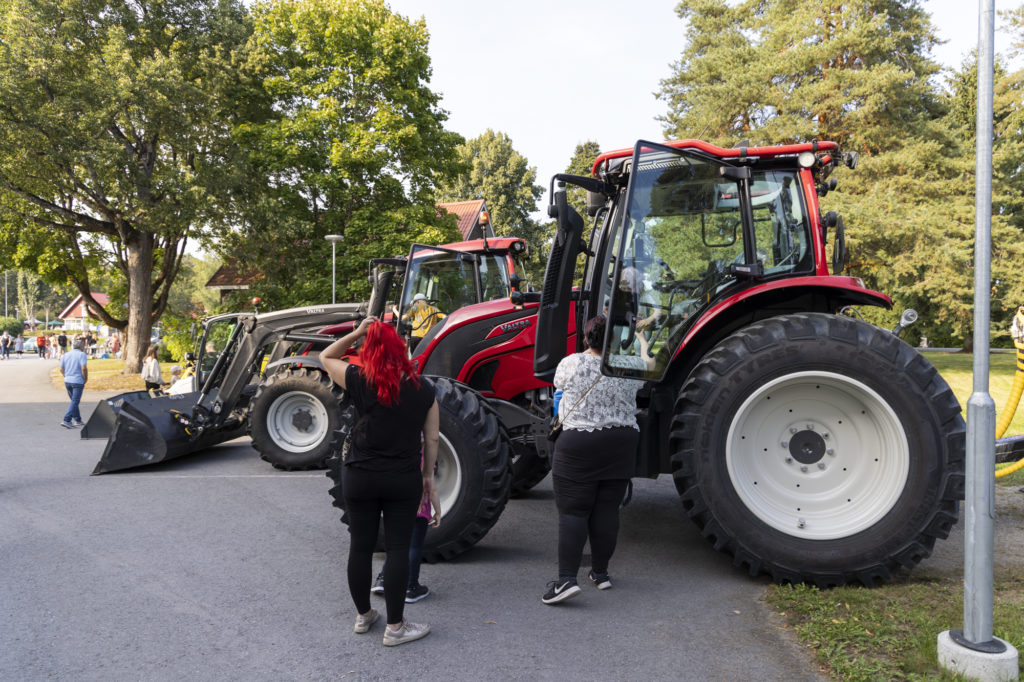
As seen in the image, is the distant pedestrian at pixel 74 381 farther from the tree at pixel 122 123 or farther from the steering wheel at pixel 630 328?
the steering wheel at pixel 630 328

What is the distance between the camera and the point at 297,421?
9180mm

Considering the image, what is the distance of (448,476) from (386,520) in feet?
4.27

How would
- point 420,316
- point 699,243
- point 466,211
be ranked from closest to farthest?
point 699,243
point 420,316
point 466,211

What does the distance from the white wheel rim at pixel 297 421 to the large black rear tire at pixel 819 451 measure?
5796 mm

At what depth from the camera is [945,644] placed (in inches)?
127

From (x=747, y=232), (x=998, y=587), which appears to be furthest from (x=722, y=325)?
(x=998, y=587)

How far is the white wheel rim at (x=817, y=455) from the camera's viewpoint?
14.2ft

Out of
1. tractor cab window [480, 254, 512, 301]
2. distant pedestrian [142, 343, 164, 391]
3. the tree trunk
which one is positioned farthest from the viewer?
the tree trunk

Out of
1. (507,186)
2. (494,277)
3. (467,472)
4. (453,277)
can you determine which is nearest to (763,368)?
(467,472)

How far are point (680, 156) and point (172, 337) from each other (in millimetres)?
22509

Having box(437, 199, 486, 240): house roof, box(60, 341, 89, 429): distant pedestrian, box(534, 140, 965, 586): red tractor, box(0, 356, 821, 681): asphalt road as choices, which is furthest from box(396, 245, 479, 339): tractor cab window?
box(437, 199, 486, 240): house roof

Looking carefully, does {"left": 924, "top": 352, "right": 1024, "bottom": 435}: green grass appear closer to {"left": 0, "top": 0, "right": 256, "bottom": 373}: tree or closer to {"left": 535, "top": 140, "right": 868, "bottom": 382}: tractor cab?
{"left": 535, "top": 140, "right": 868, "bottom": 382}: tractor cab

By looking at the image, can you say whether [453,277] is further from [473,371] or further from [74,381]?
[74,381]

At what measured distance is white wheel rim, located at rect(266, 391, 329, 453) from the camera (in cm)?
903
